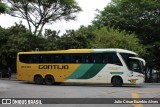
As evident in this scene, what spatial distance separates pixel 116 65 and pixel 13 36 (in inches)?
720

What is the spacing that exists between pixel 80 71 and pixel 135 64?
14.9 ft

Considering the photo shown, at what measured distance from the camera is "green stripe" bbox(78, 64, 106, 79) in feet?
102

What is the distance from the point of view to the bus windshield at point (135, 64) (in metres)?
30.4

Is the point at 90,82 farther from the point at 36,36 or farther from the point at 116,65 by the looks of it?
the point at 36,36

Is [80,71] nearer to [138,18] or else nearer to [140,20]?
[138,18]

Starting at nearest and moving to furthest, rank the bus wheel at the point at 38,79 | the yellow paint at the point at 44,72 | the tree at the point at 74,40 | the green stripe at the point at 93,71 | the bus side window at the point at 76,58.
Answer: the green stripe at the point at 93,71 < the bus side window at the point at 76,58 < the yellow paint at the point at 44,72 < the bus wheel at the point at 38,79 < the tree at the point at 74,40

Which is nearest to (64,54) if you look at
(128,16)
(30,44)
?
(30,44)

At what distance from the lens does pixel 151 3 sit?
46.5m

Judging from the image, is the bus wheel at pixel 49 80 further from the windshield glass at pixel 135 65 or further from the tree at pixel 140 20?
the tree at pixel 140 20

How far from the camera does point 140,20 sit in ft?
158

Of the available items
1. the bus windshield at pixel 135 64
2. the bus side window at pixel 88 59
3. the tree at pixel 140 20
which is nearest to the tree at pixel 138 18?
the tree at pixel 140 20

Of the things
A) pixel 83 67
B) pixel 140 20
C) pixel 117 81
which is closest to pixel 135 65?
pixel 117 81

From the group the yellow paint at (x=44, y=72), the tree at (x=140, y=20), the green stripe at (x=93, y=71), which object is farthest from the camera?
the tree at (x=140, y=20)

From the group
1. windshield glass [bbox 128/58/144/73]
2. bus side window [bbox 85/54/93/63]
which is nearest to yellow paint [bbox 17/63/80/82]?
bus side window [bbox 85/54/93/63]
